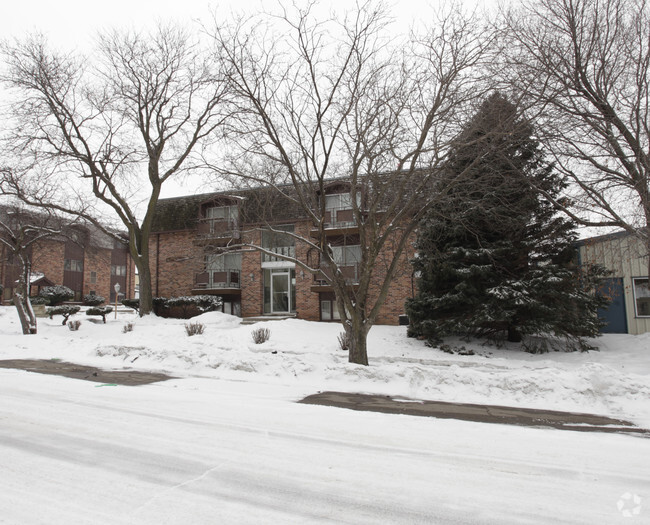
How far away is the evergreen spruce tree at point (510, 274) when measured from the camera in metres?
13.7

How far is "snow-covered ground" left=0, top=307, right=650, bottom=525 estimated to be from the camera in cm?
322

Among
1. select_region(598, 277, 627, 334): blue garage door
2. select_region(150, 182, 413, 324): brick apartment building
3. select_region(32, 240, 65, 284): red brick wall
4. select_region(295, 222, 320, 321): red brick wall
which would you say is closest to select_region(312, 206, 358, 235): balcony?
select_region(150, 182, 413, 324): brick apartment building

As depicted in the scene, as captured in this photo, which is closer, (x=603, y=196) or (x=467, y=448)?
(x=467, y=448)

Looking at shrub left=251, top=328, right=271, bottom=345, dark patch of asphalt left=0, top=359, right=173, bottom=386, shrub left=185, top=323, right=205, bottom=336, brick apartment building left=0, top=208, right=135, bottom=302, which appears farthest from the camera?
brick apartment building left=0, top=208, right=135, bottom=302

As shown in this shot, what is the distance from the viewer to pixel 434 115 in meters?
9.07

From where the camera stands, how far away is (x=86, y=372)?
9391 millimetres

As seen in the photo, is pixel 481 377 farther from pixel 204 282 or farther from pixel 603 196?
pixel 204 282

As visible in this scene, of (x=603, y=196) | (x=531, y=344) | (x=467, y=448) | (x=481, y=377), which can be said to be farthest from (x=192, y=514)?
(x=531, y=344)

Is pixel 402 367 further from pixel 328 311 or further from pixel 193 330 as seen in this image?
pixel 328 311

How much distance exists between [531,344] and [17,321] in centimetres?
2396

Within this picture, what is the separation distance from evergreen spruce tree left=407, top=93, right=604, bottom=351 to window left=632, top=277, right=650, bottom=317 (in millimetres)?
5154

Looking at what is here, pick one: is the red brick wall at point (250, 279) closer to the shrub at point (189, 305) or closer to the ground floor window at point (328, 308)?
the ground floor window at point (328, 308)

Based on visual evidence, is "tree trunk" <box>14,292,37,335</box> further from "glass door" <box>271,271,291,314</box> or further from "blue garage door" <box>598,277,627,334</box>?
"blue garage door" <box>598,277,627,334</box>

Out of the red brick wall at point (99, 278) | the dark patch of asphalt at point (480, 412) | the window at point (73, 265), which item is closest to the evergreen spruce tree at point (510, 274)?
the dark patch of asphalt at point (480, 412)
